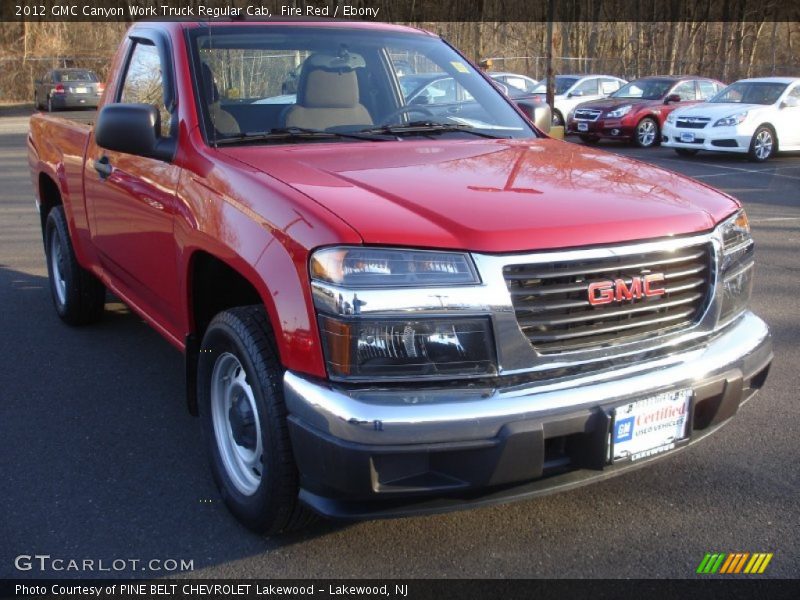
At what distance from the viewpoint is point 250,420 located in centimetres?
328

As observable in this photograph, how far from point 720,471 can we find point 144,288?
9.34 feet

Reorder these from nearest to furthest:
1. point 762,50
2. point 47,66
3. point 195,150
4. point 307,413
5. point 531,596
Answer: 1. point 307,413
2. point 531,596
3. point 195,150
4. point 47,66
5. point 762,50

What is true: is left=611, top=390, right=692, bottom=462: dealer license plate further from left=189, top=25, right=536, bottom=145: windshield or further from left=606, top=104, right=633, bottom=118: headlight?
left=606, top=104, right=633, bottom=118: headlight

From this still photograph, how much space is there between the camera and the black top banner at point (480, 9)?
3556 centimetres

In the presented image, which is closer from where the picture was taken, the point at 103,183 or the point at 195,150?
the point at 195,150

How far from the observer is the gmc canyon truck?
8.75 feet

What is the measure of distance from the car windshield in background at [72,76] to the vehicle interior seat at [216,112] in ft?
87.4

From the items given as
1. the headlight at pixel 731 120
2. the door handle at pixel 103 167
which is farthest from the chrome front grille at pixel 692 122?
the door handle at pixel 103 167

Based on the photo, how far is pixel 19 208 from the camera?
11117mm

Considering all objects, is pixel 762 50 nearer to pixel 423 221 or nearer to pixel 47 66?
pixel 47 66

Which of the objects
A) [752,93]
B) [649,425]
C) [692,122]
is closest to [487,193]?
[649,425]

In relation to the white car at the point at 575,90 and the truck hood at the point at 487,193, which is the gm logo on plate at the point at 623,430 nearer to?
the truck hood at the point at 487,193

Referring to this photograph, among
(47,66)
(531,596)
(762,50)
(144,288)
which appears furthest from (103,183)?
(762,50)

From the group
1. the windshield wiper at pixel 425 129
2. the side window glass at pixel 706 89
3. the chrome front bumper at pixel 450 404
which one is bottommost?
the side window glass at pixel 706 89
